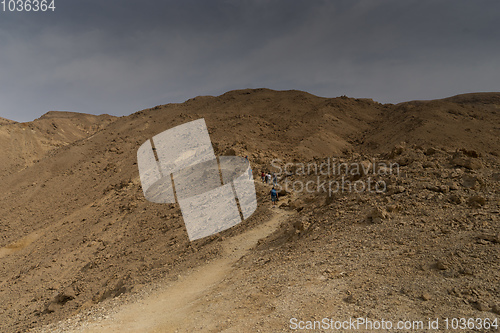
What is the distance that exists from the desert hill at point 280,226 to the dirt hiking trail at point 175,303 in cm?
44

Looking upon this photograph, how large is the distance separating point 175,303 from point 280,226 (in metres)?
4.20

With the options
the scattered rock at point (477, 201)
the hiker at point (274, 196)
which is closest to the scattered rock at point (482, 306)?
the scattered rock at point (477, 201)

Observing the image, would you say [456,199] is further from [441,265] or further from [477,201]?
[441,265]

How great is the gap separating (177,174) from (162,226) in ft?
16.2

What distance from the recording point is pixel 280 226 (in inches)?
387

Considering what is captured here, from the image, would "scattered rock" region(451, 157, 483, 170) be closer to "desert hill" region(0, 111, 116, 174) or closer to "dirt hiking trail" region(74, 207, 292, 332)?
"dirt hiking trail" region(74, 207, 292, 332)

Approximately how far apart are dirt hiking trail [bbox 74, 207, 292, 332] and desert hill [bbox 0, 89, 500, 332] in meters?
0.44

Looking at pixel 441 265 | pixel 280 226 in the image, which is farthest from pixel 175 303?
pixel 441 265

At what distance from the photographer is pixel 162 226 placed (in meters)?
13.2

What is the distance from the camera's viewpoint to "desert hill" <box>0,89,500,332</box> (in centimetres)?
512

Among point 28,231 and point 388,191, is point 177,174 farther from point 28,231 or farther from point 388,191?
point 388,191

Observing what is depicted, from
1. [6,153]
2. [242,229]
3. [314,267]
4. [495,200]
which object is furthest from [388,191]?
[6,153]

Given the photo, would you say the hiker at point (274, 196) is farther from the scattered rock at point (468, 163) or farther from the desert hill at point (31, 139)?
the desert hill at point (31, 139)

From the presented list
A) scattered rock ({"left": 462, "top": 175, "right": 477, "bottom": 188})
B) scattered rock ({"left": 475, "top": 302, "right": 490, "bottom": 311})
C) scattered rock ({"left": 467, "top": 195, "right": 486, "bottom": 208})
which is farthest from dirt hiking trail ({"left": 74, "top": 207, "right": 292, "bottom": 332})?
scattered rock ({"left": 462, "top": 175, "right": 477, "bottom": 188})
